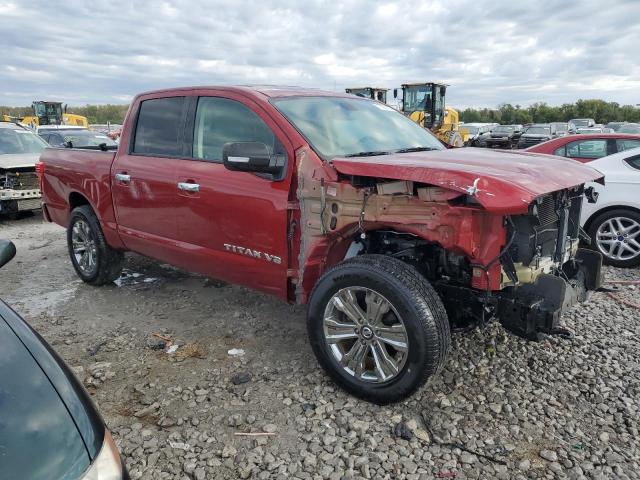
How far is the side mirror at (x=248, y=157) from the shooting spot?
124 inches

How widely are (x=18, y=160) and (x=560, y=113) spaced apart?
6945cm

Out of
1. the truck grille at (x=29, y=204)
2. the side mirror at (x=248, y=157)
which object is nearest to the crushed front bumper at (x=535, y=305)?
the side mirror at (x=248, y=157)

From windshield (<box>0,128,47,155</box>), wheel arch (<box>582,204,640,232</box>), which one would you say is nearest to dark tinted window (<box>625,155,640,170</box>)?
wheel arch (<box>582,204,640,232</box>)

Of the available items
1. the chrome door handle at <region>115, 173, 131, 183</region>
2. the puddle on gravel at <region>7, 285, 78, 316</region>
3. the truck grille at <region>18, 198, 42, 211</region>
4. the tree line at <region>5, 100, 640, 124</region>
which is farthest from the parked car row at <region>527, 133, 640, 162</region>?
the tree line at <region>5, 100, 640, 124</region>

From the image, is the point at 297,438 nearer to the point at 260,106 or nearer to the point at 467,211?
the point at 467,211

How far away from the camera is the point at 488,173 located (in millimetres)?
2598

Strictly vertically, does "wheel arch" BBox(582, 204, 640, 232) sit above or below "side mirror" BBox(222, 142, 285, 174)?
below

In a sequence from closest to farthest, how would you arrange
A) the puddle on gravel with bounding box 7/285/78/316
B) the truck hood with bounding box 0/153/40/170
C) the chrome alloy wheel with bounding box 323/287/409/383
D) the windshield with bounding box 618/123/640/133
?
1. the chrome alloy wheel with bounding box 323/287/409/383
2. the puddle on gravel with bounding box 7/285/78/316
3. the truck hood with bounding box 0/153/40/170
4. the windshield with bounding box 618/123/640/133

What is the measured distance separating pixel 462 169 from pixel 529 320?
0.92 m

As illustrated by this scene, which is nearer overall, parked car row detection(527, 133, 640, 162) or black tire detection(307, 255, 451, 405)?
black tire detection(307, 255, 451, 405)

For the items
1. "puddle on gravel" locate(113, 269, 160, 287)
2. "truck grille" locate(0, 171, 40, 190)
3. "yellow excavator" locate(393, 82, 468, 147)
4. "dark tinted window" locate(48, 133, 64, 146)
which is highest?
"yellow excavator" locate(393, 82, 468, 147)

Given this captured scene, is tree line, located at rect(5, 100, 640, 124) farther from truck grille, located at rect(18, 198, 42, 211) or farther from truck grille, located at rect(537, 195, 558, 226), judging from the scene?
truck grille, located at rect(537, 195, 558, 226)

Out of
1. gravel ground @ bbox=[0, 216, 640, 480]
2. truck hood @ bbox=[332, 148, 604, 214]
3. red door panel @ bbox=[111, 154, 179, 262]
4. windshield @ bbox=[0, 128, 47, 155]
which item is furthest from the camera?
windshield @ bbox=[0, 128, 47, 155]

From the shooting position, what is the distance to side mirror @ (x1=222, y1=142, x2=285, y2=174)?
3.14 m
